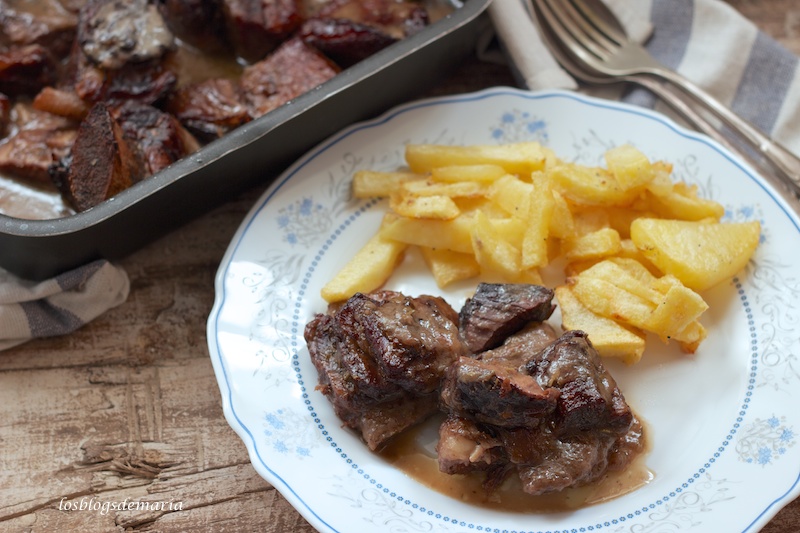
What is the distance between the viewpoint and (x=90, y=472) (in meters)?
3.07

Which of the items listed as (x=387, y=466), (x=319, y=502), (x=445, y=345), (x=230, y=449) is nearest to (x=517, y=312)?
(x=445, y=345)

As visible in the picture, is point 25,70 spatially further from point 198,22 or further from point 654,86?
point 654,86

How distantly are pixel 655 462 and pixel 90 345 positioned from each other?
2.29 meters

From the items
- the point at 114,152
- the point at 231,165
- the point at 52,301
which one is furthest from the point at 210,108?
the point at 52,301

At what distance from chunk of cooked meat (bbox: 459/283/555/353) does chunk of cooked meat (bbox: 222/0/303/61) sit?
5.59ft

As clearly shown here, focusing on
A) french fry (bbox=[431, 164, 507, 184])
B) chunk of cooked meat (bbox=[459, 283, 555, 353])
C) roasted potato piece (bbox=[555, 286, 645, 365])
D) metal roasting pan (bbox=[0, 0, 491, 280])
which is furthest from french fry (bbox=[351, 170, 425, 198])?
roasted potato piece (bbox=[555, 286, 645, 365])

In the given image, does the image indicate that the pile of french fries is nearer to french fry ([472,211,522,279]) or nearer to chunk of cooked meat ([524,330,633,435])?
french fry ([472,211,522,279])

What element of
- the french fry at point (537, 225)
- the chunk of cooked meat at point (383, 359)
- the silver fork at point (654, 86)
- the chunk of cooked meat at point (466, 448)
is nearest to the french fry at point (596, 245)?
the french fry at point (537, 225)

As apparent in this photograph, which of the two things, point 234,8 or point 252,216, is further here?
point 234,8

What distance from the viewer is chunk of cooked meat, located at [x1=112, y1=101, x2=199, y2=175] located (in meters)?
3.40

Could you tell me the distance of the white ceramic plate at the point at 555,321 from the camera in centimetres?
272

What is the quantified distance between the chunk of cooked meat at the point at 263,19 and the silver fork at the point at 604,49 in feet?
4.01

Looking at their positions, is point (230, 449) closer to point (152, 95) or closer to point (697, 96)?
point (152, 95)

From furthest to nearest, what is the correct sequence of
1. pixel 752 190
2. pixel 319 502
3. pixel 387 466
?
pixel 752 190
pixel 387 466
pixel 319 502
